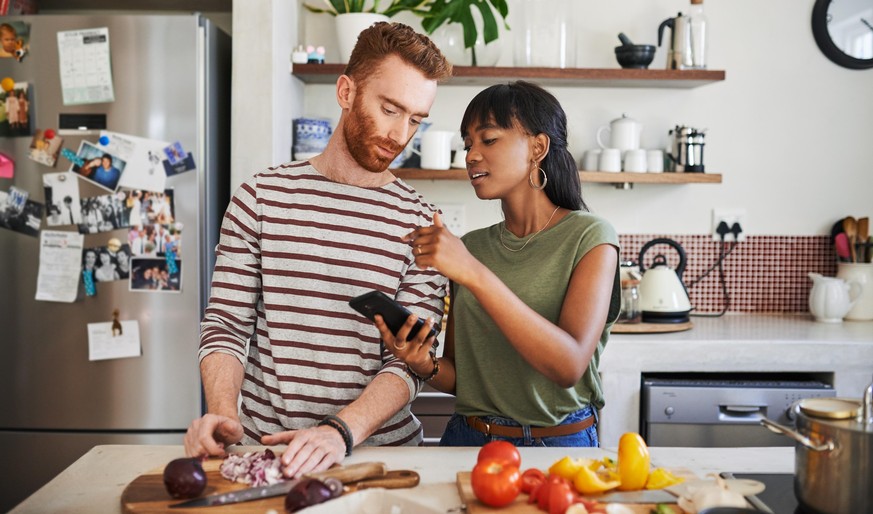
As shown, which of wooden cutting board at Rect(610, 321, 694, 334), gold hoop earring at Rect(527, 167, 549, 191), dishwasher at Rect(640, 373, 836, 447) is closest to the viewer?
gold hoop earring at Rect(527, 167, 549, 191)

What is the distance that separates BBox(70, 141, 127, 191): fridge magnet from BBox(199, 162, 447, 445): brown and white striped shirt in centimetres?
121

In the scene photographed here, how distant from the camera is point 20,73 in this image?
254cm

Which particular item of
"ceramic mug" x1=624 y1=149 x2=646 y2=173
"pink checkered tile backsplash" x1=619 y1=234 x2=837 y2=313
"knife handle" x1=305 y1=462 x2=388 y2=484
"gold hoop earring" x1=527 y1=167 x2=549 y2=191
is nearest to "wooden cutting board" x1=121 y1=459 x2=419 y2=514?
"knife handle" x1=305 y1=462 x2=388 y2=484

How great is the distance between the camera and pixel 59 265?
256 centimetres

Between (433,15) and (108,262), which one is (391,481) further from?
(433,15)

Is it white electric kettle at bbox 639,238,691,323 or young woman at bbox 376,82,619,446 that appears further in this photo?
white electric kettle at bbox 639,238,691,323

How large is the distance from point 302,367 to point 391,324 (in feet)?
0.71

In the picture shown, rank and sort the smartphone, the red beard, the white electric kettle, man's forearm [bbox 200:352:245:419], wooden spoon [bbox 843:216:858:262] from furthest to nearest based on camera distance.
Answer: wooden spoon [bbox 843:216:858:262]
the white electric kettle
the red beard
man's forearm [bbox 200:352:245:419]
the smartphone

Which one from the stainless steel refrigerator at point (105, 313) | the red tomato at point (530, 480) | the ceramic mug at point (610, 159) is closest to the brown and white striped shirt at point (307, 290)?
the red tomato at point (530, 480)

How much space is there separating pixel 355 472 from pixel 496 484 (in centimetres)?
21

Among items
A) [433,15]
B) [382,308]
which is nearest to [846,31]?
[433,15]

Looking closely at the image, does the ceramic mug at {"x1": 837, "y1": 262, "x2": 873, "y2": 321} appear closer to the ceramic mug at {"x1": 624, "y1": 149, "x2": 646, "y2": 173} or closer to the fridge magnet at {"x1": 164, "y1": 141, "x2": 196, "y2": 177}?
the ceramic mug at {"x1": 624, "y1": 149, "x2": 646, "y2": 173}

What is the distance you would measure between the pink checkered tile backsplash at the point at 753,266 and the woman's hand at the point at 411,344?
192 centimetres

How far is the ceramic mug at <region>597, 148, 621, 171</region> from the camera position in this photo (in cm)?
298
